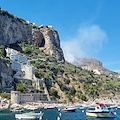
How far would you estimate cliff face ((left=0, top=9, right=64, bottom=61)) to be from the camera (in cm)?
8738

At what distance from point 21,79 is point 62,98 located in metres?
16.5

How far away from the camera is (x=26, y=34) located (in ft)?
335

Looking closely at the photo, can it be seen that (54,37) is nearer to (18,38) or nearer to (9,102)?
(18,38)

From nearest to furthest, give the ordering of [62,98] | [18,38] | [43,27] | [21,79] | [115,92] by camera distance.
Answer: [21,79] → [62,98] → [115,92] → [18,38] → [43,27]

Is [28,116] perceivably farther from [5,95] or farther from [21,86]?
[21,86]

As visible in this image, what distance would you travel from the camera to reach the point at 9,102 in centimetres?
4531

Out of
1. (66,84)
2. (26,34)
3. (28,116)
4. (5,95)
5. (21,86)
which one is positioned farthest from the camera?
(26,34)

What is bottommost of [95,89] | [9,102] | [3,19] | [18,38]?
[9,102]

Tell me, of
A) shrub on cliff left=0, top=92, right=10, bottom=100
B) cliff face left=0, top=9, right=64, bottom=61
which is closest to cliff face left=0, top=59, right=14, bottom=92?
shrub on cliff left=0, top=92, right=10, bottom=100

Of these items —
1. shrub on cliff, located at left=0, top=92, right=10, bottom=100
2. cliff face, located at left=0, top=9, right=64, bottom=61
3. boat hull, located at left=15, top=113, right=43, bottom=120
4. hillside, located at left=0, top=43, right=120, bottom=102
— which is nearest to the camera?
boat hull, located at left=15, top=113, right=43, bottom=120

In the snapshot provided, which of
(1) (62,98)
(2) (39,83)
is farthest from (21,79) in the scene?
(1) (62,98)

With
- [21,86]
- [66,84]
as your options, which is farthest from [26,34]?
[21,86]

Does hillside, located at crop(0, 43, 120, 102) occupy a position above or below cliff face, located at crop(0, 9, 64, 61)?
below

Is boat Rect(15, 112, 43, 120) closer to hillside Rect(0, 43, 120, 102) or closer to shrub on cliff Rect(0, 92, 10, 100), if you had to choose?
shrub on cliff Rect(0, 92, 10, 100)
